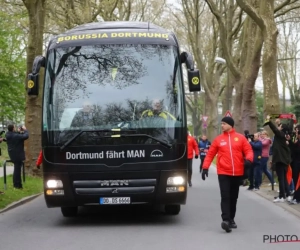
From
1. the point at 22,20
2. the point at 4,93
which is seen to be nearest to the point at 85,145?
the point at 22,20

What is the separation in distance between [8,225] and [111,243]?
115 inches

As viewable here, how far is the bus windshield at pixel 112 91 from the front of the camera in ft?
38.1

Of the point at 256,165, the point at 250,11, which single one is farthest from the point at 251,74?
the point at 256,165

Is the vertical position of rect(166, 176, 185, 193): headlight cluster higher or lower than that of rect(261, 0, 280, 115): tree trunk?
lower

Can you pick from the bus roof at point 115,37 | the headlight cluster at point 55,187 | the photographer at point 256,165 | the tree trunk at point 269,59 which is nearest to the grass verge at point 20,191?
the headlight cluster at point 55,187

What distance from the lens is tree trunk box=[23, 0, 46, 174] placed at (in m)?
21.8

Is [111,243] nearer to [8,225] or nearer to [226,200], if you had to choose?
[226,200]

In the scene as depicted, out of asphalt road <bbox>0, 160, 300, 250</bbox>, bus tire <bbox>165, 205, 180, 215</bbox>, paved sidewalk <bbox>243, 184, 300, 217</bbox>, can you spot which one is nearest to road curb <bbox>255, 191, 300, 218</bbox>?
paved sidewalk <bbox>243, 184, 300, 217</bbox>

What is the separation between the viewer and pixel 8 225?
12.2m

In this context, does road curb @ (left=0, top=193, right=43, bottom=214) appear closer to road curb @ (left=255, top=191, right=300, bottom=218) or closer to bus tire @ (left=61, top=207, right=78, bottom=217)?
bus tire @ (left=61, top=207, right=78, bottom=217)

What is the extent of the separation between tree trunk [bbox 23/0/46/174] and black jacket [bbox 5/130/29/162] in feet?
13.2

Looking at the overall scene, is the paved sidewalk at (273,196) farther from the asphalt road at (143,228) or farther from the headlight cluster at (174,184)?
the headlight cluster at (174,184)

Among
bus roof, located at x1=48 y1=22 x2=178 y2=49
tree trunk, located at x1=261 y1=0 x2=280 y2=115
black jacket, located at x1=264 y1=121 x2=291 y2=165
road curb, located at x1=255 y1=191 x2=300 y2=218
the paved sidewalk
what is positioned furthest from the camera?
tree trunk, located at x1=261 y1=0 x2=280 y2=115

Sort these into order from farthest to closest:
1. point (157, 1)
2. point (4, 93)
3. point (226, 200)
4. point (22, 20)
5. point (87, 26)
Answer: point (4, 93)
point (157, 1)
point (22, 20)
point (87, 26)
point (226, 200)
